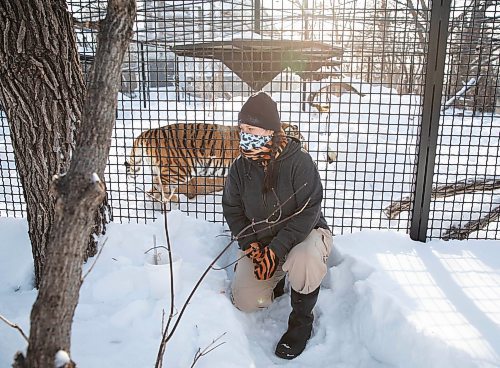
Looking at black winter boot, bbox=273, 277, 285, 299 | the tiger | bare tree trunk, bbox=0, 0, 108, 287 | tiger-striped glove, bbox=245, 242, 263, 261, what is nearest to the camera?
bare tree trunk, bbox=0, 0, 108, 287

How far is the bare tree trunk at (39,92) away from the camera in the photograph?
2586mm

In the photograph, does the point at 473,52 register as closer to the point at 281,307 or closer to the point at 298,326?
the point at 281,307

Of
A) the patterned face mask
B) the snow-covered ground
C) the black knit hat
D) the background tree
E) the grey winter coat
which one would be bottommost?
the snow-covered ground

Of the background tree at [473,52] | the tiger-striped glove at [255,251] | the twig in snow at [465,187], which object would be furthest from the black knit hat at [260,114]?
the twig in snow at [465,187]

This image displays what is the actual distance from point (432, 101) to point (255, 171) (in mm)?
1478

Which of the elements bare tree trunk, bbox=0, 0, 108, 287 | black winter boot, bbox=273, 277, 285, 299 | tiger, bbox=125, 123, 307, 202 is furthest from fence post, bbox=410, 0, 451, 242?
bare tree trunk, bbox=0, 0, 108, 287

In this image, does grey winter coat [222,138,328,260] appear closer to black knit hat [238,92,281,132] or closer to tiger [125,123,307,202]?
black knit hat [238,92,281,132]

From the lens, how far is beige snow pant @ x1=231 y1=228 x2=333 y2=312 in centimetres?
268

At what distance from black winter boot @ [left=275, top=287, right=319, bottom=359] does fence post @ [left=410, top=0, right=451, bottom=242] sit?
1.36 meters

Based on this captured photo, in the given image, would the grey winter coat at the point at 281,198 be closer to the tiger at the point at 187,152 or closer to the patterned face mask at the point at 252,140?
the patterned face mask at the point at 252,140

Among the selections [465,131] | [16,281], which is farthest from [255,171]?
[465,131]

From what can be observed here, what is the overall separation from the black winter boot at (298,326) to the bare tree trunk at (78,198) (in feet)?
5.55

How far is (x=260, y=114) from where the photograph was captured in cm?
267

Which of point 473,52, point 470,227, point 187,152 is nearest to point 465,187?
point 470,227
